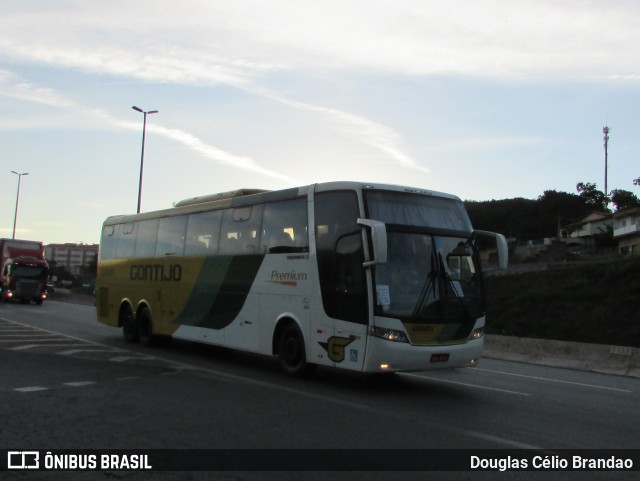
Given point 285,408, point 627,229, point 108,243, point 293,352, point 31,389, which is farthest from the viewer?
point 627,229

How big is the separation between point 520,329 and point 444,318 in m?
25.9

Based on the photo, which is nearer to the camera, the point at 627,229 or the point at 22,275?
the point at 22,275

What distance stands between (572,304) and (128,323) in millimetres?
27396

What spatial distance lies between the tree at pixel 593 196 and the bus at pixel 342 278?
106 metres

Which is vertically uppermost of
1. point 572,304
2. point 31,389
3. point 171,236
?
point 171,236

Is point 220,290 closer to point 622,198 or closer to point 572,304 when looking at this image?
point 572,304

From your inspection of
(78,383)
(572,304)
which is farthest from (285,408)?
(572,304)

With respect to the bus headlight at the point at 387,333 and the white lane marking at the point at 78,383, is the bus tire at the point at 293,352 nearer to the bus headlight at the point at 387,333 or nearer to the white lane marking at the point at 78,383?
the bus headlight at the point at 387,333

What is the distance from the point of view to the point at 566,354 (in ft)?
54.8

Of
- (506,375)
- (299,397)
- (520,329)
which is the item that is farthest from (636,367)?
(520,329)

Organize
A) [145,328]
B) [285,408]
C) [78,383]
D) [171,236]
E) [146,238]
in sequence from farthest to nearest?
[146,238] < [145,328] < [171,236] < [78,383] < [285,408]

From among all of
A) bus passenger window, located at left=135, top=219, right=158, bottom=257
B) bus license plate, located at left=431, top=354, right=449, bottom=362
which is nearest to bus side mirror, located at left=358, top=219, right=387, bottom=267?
bus license plate, located at left=431, top=354, right=449, bottom=362

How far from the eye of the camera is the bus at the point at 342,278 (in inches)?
382

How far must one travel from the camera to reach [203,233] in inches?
560
